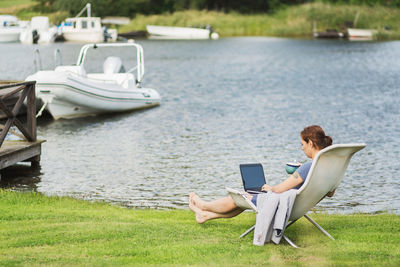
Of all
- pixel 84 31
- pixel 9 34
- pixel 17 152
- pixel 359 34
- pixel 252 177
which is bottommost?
pixel 9 34

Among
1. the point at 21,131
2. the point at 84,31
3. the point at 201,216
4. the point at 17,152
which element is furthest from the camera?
the point at 84,31

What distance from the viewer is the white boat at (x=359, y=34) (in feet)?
255

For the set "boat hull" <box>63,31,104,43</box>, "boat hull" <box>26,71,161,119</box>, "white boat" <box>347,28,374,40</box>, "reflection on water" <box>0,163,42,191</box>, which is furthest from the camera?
"white boat" <box>347,28,374,40</box>

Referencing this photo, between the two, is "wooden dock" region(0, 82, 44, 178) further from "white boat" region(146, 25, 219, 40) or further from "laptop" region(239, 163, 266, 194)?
"white boat" region(146, 25, 219, 40)

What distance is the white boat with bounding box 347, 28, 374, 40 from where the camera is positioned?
77.6 meters

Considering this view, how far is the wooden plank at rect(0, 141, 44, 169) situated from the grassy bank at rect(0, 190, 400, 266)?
3584 millimetres

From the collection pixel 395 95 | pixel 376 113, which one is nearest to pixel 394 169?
pixel 376 113

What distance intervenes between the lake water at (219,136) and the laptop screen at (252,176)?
3521 millimetres

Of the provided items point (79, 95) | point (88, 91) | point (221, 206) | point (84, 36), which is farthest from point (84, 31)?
point (221, 206)

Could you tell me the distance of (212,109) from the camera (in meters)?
25.8

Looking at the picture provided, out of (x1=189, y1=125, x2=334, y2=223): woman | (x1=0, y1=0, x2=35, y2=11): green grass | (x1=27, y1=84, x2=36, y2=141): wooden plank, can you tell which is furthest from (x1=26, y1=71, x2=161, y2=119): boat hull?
(x1=0, y1=0, x2=35, y2=11): green grass

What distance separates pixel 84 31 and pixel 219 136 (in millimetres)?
57855

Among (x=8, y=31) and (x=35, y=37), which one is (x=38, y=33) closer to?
(x=35, y=37)

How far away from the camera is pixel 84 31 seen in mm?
74562
